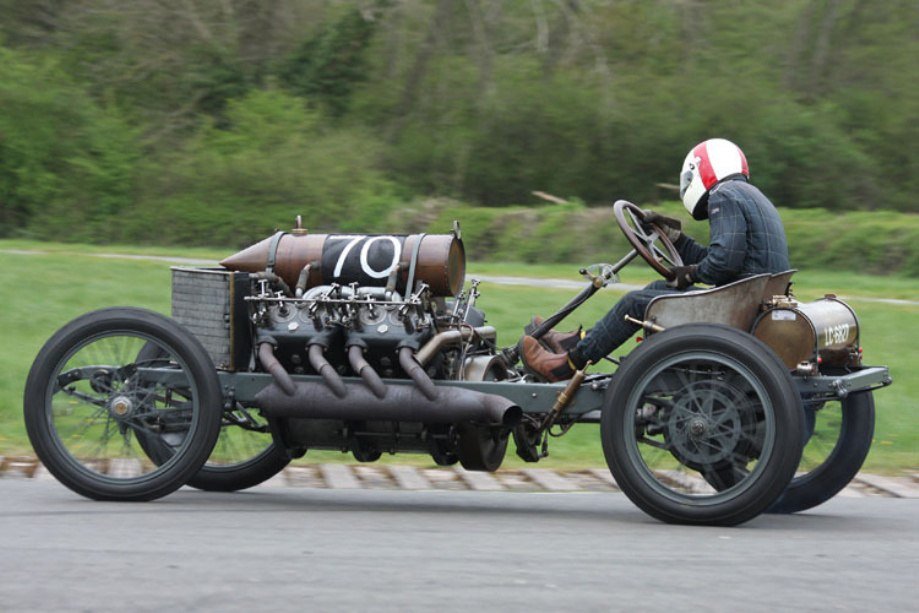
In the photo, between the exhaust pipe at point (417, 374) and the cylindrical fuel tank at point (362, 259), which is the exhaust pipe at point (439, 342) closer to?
the exhaust pipe at point (417, 374)

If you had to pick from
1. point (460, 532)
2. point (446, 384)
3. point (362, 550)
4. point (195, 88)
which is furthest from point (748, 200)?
point (195, 88)

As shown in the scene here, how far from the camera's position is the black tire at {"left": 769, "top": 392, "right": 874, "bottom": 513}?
7.01 meters

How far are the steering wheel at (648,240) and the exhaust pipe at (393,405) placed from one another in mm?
957

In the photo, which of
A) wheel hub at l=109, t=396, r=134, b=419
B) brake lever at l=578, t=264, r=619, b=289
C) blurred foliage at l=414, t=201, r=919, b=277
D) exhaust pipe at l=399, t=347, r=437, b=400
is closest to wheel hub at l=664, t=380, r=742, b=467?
brake lever at l=578, t=264, r=619, b=289

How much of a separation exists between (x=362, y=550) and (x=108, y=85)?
25.6 m

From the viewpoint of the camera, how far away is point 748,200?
6742 millimetres

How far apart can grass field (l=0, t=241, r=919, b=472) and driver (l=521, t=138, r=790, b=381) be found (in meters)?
1.80

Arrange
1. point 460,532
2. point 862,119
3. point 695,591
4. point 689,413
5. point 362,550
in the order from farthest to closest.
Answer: point 862,119 < point 689,413 < point 460,532 < point 362,550 < point 695,591

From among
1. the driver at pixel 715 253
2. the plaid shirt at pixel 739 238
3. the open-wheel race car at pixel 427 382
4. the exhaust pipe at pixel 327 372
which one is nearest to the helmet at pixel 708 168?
A: the driver at pixel 715 253

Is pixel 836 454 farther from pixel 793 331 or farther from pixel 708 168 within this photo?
pixel 708 168

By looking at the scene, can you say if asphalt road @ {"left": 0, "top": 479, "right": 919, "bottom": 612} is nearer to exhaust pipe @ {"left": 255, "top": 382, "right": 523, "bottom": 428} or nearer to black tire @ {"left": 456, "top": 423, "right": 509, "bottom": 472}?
black tire @ {"left": 456, "top": 423, "right": 509, "bottom": 472}

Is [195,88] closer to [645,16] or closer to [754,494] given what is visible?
[645,16]

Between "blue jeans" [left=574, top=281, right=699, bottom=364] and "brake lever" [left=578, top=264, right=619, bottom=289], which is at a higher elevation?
"brake lever" [left=578, top=264, right=619, bottom=289]

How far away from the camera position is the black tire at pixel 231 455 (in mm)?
6977
